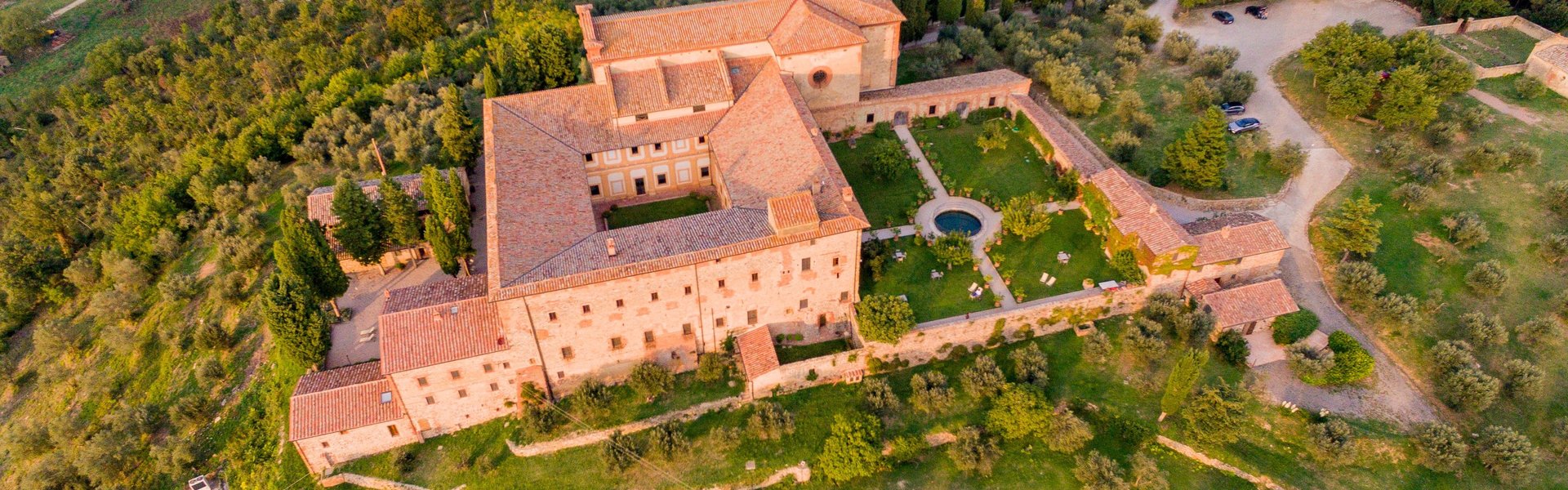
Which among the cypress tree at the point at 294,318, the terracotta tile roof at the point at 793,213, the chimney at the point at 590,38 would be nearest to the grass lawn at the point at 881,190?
the terracotta tile roof at the point at 793,213

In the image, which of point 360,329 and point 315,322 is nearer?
point 315,322

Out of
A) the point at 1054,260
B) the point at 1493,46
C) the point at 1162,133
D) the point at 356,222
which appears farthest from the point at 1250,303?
the point at 356,222

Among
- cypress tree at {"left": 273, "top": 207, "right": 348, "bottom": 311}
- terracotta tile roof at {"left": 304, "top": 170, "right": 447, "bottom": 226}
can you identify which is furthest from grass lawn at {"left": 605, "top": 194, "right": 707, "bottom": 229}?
cypress tree at {"left": 273, "top": 207, "right": 348, "bottom": 311}

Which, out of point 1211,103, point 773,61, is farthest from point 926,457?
point 1211,103

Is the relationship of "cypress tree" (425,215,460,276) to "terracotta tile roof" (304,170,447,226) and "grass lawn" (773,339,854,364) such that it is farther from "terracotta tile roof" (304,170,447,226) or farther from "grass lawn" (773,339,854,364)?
"grass lawn" (773,339,854,364)

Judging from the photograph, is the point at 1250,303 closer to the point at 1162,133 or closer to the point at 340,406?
the point at 1162,133

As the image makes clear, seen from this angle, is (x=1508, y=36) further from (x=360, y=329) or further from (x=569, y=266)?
(x=360, y=329)
